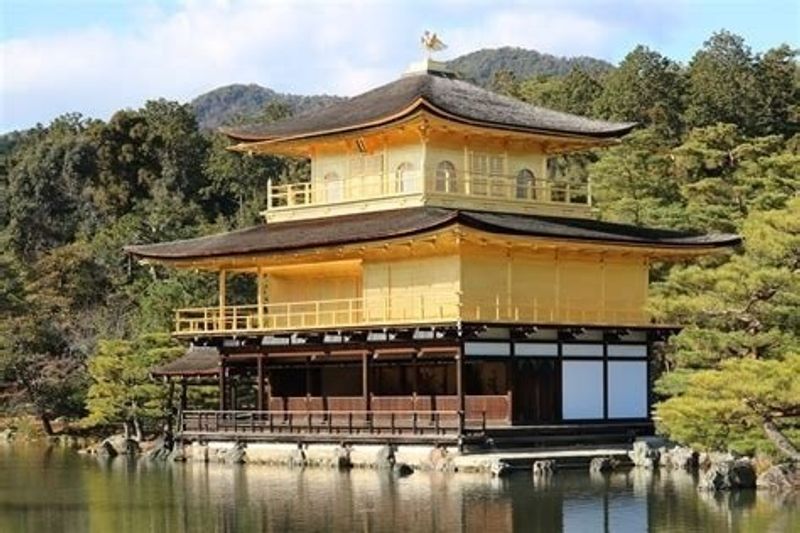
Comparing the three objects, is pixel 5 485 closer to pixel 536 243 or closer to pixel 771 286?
pixel 536 243

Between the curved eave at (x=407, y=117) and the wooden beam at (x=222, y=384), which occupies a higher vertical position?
the curved eave at (x=407, y=117)

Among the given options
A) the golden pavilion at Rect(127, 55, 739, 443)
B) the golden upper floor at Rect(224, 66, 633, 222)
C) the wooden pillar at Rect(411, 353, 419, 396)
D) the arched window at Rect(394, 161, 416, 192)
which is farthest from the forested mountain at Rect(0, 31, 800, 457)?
the arched window at Rect(394, 161, 416, 192)

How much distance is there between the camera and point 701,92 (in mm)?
70312

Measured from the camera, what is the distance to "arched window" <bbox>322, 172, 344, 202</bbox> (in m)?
43.5

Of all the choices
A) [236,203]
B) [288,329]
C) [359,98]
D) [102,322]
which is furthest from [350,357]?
[236,203]

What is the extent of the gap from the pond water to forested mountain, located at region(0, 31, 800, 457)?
1843mm

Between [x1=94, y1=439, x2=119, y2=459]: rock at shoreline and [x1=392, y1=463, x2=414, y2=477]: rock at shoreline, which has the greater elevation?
[x1=392, y1=463, x2=414, y2=477]: rock at shoreline

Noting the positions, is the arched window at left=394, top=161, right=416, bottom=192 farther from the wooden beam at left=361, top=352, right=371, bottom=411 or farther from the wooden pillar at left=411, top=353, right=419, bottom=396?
the wooden beam at left=361, top=352, right=371, bottom=411

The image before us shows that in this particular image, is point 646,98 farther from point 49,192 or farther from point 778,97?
point 49,192

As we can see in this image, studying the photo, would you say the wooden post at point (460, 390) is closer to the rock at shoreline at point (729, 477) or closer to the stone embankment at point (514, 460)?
the stone embankment at point (514, 460)

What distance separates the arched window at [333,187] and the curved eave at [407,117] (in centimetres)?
149

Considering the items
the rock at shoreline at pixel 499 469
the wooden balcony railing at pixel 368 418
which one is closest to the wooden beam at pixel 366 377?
the wooden balcony railing at pixel 368 418

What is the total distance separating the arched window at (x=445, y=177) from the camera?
41000 mm

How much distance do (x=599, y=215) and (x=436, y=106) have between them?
40.9 feet
